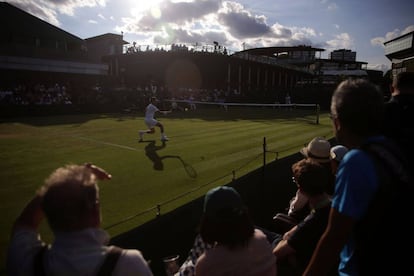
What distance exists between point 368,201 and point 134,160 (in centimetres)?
844

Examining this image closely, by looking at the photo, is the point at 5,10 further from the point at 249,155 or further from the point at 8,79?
the point at 249,155

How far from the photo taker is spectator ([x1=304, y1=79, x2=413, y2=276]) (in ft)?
6.14

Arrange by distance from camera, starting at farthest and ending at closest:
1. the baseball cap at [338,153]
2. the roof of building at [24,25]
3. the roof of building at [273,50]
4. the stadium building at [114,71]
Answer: the roof of building at [273,50], the roof of building at [24,25], the stadium building at [114,71], the baseball cap at [338,153]

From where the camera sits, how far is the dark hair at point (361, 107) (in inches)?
79.7

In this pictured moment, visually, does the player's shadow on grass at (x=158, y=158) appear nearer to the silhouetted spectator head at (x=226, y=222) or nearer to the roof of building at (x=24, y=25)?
the silhouetted spectator head at (x=226, y=222)

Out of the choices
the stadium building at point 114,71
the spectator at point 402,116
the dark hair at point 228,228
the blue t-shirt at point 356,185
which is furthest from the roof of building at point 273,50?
the blue t-shirt at point 356,185

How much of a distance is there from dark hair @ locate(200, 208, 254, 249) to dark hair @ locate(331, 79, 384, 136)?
1.03 meters

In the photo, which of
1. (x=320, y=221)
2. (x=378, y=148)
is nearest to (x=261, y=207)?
(x=320, y=221)

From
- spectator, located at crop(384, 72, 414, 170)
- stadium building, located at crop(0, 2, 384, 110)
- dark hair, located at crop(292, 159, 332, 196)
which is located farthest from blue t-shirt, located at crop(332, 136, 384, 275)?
stadium building, located at crop(0, 2, 384, 110)

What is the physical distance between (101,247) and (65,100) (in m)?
28.3

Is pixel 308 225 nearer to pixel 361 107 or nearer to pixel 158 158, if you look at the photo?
pixel 361 107

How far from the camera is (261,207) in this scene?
740cm

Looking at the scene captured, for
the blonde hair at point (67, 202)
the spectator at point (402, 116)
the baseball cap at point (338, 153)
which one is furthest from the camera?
the baseball cap at point (338, 153)

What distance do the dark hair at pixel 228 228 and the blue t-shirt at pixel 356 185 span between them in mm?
723
